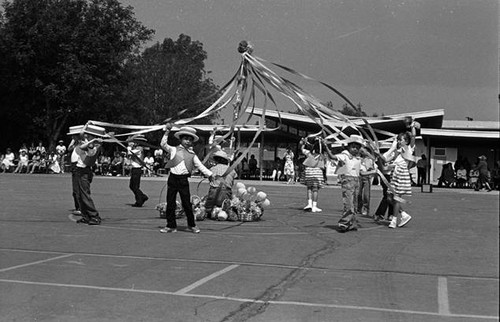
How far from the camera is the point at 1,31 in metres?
35.0

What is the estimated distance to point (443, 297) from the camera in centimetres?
716

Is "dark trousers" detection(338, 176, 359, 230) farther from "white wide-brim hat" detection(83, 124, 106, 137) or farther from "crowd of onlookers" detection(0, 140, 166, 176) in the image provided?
"crowd of onlookers" detection(0, 140, 166, 176)

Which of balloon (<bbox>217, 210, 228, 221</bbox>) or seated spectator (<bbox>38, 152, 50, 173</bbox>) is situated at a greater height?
seated spectator (<bbox>38, 152, 50, 173</bbox>)

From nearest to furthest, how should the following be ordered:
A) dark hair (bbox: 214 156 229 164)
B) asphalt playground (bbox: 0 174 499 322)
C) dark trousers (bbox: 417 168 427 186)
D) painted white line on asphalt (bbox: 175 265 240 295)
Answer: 1. asphalt playground (bbox: 0 174 499 322)
2. painted white line on asphalt (bbox: 175 265 240 295)
3. dark hair (bbox: 214 156 229 164)
4. dark trousers (bbox: 417 168 427 186)

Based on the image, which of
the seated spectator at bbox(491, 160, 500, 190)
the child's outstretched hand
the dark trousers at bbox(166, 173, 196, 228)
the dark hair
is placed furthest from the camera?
the seated spectator at bbox(491, 160, 500, 190)

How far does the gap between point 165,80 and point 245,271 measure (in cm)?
3856

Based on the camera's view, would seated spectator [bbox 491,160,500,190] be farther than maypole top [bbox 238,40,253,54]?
Yes

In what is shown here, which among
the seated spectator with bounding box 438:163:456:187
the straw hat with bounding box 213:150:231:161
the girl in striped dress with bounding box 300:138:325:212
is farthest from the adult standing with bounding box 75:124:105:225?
the seated spectator with bounding box 438:163:456:187

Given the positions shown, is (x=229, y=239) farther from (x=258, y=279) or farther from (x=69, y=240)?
(x=258, y=279)

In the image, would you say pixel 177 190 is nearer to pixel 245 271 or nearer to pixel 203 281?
pixel 245 271

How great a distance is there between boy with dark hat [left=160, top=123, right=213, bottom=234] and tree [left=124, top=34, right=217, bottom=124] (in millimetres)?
25387

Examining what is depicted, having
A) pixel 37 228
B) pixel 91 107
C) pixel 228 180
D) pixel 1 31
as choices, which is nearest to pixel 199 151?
pixel 91 107

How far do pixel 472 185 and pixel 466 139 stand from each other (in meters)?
2.38

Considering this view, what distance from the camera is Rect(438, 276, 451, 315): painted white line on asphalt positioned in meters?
6.58
